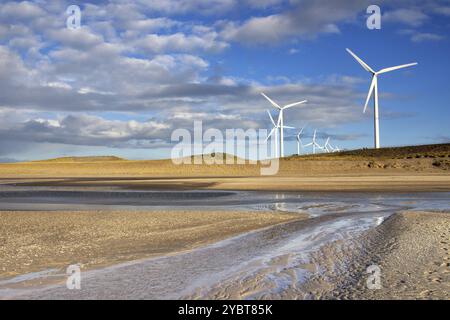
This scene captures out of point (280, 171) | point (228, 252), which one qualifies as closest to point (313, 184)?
point (280, 171)

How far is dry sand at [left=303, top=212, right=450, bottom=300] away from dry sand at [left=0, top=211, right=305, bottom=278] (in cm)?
446

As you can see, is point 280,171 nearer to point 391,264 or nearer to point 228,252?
point 228,252

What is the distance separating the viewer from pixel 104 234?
16234 millimetres

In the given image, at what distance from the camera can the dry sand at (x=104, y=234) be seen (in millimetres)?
12242

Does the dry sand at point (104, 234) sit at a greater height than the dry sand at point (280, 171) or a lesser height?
lesser

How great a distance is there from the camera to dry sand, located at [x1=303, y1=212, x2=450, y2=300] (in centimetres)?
841

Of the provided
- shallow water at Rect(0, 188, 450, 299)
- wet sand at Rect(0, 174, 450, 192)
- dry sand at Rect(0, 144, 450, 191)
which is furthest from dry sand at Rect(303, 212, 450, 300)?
dry sand at Rect(0, 144, 450, 191)

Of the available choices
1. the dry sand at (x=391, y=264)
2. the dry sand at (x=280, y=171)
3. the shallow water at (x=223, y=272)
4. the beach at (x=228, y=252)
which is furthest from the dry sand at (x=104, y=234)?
the dry sand at (x=280, y=171)

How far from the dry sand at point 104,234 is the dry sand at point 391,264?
14.6 ft

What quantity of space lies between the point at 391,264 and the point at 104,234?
9.64 meters

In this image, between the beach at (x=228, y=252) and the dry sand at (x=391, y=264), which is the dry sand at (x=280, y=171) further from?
the dry sand at (x=391, y=264)
